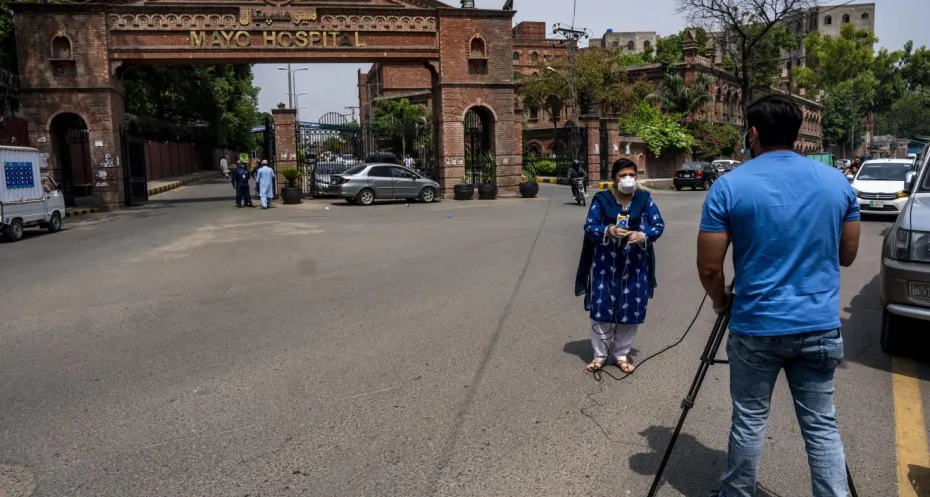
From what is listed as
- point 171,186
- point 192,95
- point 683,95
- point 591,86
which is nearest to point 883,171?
point 591,86

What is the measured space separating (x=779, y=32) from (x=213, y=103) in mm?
51404

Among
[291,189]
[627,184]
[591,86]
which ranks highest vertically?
[591,86]

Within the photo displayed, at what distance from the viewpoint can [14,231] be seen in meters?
16.2

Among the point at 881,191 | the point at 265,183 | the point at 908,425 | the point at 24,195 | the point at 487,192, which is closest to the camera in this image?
the point at 908,425

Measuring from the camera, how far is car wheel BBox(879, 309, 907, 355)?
599 centimetres

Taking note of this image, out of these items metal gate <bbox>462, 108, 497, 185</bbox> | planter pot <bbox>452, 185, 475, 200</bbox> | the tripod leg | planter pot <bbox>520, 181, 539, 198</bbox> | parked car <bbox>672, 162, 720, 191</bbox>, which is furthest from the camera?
parked car <bbox>672, 162, 720, 191</bbox>

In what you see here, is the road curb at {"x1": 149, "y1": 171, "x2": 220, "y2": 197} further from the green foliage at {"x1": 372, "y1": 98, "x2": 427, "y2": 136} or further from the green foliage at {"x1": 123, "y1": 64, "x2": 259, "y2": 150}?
the green foliage at {"x1": 372, "y1": 98, "x2": 427, "y2": 136}

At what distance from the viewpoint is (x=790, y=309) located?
119 inches

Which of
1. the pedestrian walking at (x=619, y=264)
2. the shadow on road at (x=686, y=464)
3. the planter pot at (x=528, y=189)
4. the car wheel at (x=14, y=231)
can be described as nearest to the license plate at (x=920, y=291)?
the pedestrian walking at (x=619, y=264)

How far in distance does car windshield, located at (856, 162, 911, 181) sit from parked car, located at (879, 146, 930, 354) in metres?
14.2

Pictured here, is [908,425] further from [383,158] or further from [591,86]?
[591,86]

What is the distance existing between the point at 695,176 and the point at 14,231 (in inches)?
1175

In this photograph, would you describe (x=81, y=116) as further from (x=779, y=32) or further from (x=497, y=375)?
(x=779, y=32)

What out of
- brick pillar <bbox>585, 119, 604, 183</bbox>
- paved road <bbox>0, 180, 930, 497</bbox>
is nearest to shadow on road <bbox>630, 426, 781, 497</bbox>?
paved road <bbox>0, 180, 930, 497</bbox>
